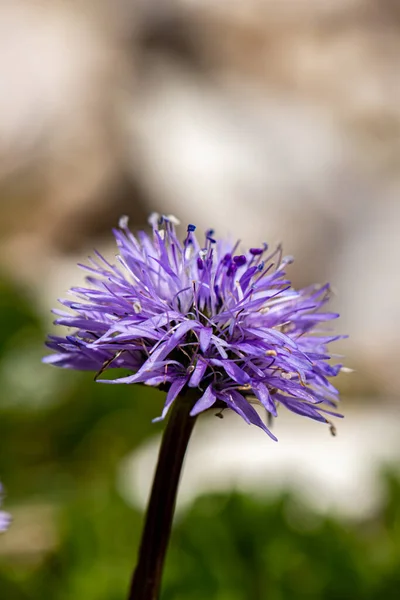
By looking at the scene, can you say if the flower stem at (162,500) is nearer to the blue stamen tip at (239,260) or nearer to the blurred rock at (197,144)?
the blue stamen tip at (239,260)

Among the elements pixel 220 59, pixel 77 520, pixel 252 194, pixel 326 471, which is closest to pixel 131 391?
pixel 326 471

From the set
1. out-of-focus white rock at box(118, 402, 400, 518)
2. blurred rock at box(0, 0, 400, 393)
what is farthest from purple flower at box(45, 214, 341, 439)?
blurred rock at box(0, 0, 400, 393)

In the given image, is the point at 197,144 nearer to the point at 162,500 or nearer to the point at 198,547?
the point at 198,547

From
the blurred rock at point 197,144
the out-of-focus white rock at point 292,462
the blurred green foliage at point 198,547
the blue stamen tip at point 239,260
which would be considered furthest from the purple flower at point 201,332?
the blurred rock at point 197,144

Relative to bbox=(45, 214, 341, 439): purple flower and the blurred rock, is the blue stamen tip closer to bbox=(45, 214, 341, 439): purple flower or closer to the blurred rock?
bbox=(45, 214, 341, 439): purple flower

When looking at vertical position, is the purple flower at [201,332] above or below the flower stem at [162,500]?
above

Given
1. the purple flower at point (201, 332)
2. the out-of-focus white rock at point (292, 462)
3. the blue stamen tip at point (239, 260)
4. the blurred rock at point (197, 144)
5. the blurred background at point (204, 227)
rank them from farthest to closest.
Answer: the blurred rock at point (197, 144) < the out-of-focus white rock at point (292, 462) < the blurred background at point (204, 227) < the blue stamen tip at point (239, 260) < the purple flower at point (201, 332)
